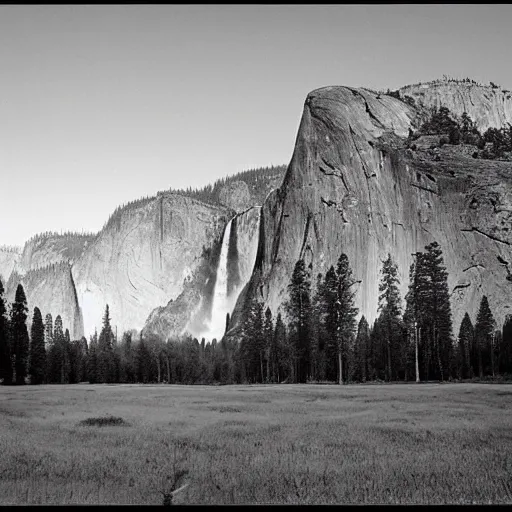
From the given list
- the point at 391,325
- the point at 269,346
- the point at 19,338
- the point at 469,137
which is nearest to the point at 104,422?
the point at 19,338

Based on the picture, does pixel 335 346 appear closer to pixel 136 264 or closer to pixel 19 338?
pixel 19 338

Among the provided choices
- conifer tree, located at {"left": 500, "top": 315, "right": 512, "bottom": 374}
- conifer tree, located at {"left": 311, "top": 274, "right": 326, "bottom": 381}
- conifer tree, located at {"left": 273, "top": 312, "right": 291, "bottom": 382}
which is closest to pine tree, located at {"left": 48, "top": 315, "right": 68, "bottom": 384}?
conifer tree, located at {"left": 273, "top": 312, "right": 291, "bottom": 382}

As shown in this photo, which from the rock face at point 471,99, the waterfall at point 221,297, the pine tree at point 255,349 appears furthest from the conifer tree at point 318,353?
the waterfall at point 221,297

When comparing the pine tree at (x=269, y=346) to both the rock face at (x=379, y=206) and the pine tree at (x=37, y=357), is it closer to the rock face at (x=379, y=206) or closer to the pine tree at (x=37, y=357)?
the rock face at (x=379, y=206)

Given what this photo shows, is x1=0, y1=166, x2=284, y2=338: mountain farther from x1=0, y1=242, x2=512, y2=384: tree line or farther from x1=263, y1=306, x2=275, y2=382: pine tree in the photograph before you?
x1=263, y1=306, x2=275, y2=382: pine tree

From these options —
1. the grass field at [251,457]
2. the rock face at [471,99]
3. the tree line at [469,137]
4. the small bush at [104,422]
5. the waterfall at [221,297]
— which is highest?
the rock face at [471,99]

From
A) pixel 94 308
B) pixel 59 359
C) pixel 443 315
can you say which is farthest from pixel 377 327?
pixel 94 308
